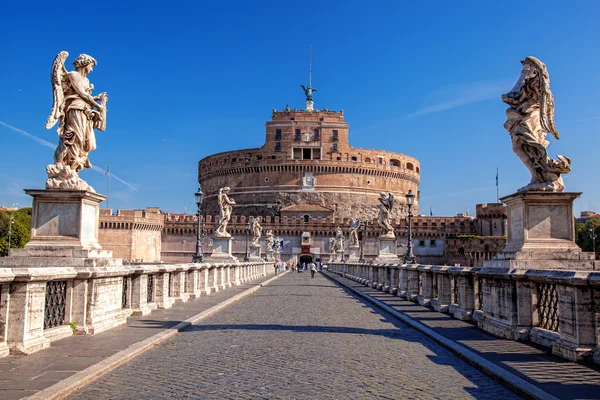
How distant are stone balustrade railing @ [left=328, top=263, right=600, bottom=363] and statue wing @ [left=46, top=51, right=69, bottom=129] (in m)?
6.38

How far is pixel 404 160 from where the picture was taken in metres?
103

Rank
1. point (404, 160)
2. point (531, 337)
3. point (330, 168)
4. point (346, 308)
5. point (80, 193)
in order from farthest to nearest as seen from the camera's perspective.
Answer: point (404, 160) → point (330, 168) → point (346, 308) → point (80, 193) → point (531, 337)

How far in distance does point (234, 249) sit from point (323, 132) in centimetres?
2620

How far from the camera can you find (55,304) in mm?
7266

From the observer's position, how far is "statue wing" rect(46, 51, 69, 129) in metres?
8.41

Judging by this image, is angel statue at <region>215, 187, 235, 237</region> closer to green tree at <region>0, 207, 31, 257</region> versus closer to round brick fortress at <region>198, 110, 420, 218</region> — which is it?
green tree at <region>0, 207, 31, 257</region>

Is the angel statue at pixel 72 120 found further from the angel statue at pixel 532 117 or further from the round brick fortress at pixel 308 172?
the round brick fortress at pixel 308 172

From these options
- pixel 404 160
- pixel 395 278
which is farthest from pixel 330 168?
pixel 395 278

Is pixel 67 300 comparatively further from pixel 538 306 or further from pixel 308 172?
pixel 308 172

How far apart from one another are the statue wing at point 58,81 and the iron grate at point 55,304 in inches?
95.3

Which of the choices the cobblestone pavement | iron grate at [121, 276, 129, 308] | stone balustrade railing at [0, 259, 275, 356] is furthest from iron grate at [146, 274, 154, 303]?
the cobblestone pavement

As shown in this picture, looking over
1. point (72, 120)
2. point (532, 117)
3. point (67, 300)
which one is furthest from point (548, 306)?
point (72, 120)

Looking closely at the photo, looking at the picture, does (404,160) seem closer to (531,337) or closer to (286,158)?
(286,158)

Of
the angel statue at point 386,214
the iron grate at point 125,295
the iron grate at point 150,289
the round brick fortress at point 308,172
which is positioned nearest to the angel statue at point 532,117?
the iron grate at point 125,295
